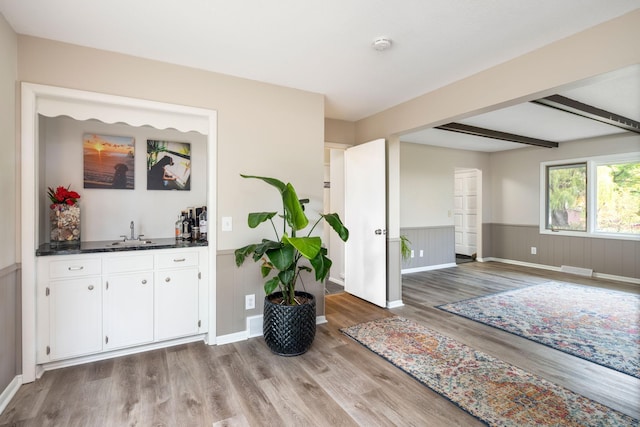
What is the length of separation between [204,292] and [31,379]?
127 cm

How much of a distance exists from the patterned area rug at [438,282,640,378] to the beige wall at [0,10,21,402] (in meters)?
4.04

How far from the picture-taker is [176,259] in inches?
107

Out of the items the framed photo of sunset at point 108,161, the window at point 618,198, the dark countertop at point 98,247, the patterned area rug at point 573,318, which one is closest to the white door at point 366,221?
the patterned area rug at point 573,318

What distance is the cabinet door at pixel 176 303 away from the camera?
8.70ft

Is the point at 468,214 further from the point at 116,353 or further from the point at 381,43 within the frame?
the point at 116,353

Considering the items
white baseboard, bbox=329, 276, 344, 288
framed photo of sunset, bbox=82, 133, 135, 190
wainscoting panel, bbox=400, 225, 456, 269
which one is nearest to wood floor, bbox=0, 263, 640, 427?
framed photo of sunset, bbox=82, 133, 135, 190

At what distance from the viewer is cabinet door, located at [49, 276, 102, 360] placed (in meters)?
2.31

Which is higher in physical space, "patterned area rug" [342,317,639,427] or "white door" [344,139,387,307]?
"white door" [344,139,387,307]

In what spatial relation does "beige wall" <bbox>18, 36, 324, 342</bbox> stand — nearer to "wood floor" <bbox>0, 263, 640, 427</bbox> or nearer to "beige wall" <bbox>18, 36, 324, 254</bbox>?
"beige wall" <bbox>18, 36, 324, 254</bbox>

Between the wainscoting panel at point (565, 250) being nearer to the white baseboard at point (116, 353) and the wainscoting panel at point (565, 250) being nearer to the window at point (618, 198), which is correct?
the window at point (618, 198)

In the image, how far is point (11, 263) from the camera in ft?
6.82

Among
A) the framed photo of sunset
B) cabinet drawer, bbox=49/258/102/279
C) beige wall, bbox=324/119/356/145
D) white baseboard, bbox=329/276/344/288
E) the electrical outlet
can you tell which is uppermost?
beige wall, bbox=324/119/356/145

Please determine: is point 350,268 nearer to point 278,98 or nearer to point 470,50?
point 278,98

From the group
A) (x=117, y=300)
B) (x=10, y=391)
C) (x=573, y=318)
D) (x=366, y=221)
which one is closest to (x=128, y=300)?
(x=117, y=300)
